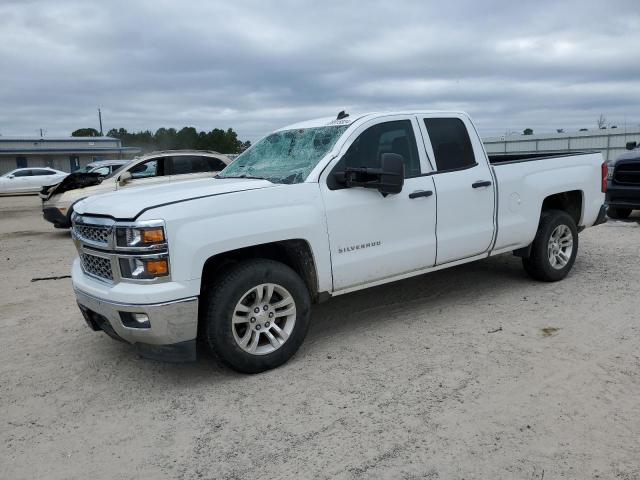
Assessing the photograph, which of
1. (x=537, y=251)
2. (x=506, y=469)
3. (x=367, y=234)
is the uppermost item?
(x=367, y=234)

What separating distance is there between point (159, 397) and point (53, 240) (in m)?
9.11

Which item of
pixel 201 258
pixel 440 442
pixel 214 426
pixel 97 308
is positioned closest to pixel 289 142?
pixel 201 258

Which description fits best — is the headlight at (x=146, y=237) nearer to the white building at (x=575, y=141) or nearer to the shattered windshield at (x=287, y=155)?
the shattered windshield at (x=287, y=155)

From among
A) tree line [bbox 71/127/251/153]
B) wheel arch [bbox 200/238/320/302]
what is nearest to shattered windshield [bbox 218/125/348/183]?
wheel arch [bbox 200/238/320/302]

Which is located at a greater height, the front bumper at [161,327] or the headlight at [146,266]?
the headlight at [146,266]

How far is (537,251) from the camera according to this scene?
6137 mm

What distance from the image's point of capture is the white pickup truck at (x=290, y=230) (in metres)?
3.78

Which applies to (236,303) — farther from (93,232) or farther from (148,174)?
(148,174)

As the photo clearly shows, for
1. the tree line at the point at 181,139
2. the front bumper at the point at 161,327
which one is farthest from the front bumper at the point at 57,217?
the tree line at the point at 181,139

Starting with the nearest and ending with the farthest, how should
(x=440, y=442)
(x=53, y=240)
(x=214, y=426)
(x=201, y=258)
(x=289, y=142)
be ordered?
(x=440, y=442) < (x=214, y=426) < (x=201, y=258) < (x=289, y=142) < (x=53, y=240)

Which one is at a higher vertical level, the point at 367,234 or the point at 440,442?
the point at 367,234

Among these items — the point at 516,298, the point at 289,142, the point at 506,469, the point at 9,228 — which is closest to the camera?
the point at 506,469

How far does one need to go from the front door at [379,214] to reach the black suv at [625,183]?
726 centimetres

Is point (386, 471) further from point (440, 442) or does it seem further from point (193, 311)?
point (193, 311)
